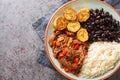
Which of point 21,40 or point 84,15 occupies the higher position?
point 84,15

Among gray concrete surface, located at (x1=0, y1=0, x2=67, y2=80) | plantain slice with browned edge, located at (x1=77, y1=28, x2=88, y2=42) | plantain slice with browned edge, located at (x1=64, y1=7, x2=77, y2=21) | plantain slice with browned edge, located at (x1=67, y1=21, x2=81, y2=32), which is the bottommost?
gray concrete surface, located at (x1=0, y1=0, x2=67, y2=80)

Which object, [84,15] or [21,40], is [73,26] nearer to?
[84,15]

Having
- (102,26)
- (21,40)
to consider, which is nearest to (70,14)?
(102,26)

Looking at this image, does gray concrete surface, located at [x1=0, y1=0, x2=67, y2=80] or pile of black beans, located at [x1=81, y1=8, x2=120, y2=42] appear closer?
pile of black beans, located at [x1=81, y1=8, x2=120, y2=42]

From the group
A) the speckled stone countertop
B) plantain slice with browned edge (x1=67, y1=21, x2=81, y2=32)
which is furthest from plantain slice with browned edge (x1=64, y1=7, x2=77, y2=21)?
the speckled stone countertop

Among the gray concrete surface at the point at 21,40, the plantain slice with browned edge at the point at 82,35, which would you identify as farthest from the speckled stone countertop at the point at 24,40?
the plantain slice with browned edge at the point at 82,35

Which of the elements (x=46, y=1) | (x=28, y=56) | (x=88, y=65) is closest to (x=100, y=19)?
(x=88, y=65)

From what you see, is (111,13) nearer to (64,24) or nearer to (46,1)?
(64,24)

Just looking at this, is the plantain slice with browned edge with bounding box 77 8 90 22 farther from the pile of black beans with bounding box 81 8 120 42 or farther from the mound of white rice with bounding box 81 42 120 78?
the mound of white rice with bounding box 81 42 120 78
